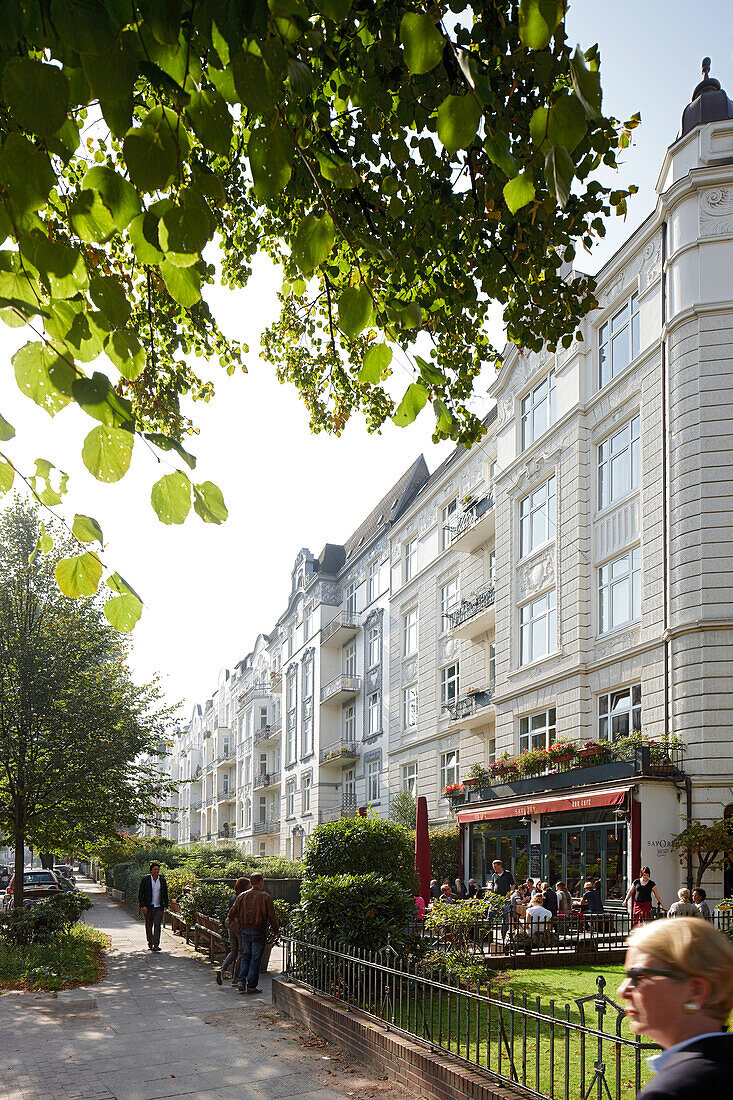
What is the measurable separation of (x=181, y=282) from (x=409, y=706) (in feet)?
127

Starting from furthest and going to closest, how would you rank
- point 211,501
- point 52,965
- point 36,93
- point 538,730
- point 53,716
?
point 538,730
point 53,716
point 52,965
point 211,501
point 36,93

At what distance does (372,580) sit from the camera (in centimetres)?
4834

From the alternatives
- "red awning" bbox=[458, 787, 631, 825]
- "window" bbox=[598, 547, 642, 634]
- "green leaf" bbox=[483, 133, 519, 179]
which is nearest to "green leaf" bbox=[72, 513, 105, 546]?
"green leaf" bbox=[483, 133, 519, 179]

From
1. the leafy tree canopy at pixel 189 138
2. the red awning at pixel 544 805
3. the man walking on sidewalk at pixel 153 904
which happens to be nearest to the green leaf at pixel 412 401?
the leafy tree canopy at pixel 189 138

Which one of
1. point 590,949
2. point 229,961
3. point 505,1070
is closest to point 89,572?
point 505,1070

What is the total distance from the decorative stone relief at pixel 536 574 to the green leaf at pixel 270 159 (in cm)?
2514

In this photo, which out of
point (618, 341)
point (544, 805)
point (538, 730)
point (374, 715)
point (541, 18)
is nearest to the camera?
point (541, 18)

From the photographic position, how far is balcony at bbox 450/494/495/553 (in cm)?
3325

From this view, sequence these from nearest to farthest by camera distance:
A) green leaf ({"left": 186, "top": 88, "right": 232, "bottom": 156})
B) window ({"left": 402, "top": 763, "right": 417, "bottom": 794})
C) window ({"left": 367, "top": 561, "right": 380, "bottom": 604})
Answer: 1. green leaf ({"left": 186, "top": 88, "right": 232, "bottom": 156})
2. window ({"left": 402, "top": 763, "right": 417, "bottom": 794})
3. window ({"left": 367, "top": 561, "right": 380, "bottom": 604})

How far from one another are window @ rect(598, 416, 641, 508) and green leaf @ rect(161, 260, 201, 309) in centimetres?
2210

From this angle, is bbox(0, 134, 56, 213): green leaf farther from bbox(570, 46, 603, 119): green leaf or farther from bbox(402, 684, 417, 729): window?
bbox(402, 684, 417, 729): window

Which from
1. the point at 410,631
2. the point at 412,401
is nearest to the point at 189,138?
the point at 412,401

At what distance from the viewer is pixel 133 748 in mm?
21938

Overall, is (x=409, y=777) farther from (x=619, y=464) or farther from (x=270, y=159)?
(x=270, y=159)
